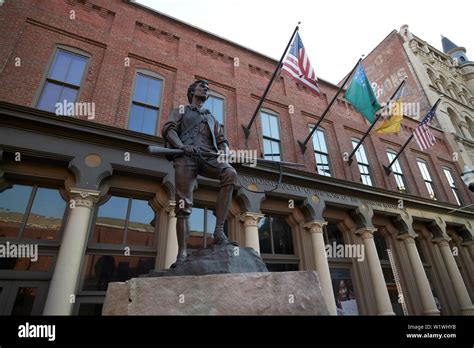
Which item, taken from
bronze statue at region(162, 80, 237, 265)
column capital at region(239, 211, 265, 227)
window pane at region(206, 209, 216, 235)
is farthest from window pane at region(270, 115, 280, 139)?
bronze statue at region(162, 80, 237, 265)

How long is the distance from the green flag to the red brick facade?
2.54 m

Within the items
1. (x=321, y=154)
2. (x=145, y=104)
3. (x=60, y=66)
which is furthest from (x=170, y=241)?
(x=321, y=154)

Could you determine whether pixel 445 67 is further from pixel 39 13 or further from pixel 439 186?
pixel 39 13

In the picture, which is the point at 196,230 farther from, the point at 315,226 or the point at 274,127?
the point at 274,127

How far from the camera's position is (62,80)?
7805 millimetres

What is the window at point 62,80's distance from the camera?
24.1 ft

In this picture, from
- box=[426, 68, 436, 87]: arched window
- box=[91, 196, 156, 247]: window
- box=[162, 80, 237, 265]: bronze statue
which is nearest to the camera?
box=[162, 80, 237, 265]: bronze statue

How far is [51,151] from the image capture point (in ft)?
20.8

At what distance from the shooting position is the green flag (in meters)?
9.71

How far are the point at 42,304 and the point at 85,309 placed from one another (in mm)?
843

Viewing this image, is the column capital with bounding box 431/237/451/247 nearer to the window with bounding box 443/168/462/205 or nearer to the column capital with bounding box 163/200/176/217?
the window with bounding box 443/168/462/205

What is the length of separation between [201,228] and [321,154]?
674cm
